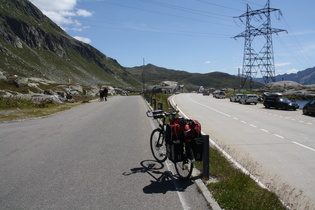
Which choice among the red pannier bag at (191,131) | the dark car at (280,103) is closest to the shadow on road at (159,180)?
the red pannier bag at (191,131)

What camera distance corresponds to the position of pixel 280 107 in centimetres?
2892

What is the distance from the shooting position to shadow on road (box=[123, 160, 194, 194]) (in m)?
5.26

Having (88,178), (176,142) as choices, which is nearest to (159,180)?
(176,142)

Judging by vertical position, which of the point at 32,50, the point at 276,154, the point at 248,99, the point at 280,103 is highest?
the point at 32,50

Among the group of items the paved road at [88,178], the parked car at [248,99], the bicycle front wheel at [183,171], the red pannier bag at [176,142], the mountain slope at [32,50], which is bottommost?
the parked car at [248,99]

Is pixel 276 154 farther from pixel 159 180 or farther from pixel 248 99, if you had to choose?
pixel 248 99

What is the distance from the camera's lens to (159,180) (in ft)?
18.9

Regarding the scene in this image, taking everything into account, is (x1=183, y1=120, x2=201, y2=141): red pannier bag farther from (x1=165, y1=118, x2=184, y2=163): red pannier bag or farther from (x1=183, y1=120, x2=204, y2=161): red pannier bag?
(x1=165, y1=118, x2=184, y2=163): red pannier bag

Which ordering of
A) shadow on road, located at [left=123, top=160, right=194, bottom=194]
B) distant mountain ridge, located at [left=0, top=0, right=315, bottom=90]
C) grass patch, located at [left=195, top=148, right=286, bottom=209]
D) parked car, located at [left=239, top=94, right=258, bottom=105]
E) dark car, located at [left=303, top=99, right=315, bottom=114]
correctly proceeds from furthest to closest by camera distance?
distant mountain ridge, located at [left=0, top=0, right=315, bottom=90]
parked car, located at [left=239, top=94, right=258, bottom=105]
dark car, located at [left=303, top=99, right=315, bottom=114]
shadow on road, located at [left=123, top=160, right=194, bottom=194]
grass patch, located at [left=195, top=148, right=286, bottom=209]

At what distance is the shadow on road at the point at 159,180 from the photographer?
5.26 m

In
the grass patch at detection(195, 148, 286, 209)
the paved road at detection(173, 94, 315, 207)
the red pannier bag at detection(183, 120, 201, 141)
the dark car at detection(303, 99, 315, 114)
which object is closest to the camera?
the grass patch at detection(195, 148, 286, 209)

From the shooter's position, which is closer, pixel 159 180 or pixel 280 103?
pixel 159 180

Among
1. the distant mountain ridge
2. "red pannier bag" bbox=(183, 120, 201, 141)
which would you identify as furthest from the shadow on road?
the distant mountain ridge

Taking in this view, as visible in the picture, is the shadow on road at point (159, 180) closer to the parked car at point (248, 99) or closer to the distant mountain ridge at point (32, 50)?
the parked car at point (248, 99)
